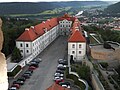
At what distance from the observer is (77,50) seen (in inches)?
1230

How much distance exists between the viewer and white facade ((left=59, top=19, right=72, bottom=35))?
49.4 meters

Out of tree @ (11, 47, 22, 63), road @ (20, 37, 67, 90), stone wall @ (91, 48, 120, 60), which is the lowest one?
road @ (20, 37, 67, 90)

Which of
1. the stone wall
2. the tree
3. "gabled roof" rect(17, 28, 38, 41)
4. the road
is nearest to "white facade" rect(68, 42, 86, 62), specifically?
the road

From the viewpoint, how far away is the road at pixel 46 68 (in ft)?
76.5

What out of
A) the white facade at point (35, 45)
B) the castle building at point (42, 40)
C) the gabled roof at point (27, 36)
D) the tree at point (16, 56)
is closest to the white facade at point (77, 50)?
the castle building at point (42, 40)

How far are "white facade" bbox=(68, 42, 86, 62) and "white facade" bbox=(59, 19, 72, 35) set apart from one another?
18234mm

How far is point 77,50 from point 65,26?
19.0 metres

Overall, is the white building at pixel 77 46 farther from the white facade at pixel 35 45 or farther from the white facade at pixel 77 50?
the white facade at pixel 35 45

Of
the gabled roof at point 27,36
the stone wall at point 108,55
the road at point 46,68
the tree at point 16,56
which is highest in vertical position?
the gabled roof at point 27,36

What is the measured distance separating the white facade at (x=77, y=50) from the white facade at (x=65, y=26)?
59.8 ft

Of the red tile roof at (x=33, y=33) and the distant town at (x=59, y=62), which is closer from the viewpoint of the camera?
the distant town at (x=59, y=62)

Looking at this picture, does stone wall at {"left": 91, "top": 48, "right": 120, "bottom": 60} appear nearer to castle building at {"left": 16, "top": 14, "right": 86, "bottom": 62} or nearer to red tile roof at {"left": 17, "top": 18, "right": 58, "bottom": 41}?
castle building at {"left": 16, "top": 14, "right": 86, "bottom": 62}

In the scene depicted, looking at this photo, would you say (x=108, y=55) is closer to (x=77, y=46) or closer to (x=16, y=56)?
(x=77, y=46)

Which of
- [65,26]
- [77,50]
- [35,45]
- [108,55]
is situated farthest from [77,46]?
[65,26]
